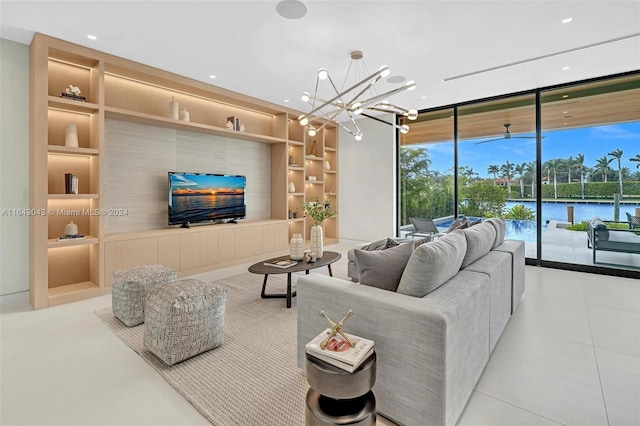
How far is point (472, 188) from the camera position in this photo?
575cm

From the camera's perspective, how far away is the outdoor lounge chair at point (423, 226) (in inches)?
232

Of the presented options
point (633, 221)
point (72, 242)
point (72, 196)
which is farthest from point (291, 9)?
point (633, 221)

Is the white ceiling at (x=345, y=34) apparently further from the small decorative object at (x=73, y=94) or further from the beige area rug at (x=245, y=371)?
the beige area rug at (x=245, y=371)

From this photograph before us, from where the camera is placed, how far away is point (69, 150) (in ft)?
11.4

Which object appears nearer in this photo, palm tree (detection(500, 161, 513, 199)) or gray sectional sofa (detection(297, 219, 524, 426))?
gray sectional sofa (detection(297, 219, 524, 426))

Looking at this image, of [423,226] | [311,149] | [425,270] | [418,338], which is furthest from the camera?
[311,149]

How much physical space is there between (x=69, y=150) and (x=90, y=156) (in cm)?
36

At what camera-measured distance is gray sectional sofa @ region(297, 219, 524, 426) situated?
147 cm

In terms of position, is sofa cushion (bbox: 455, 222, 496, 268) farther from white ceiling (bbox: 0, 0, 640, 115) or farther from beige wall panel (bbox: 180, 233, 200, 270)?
beige wall panel (bbox: 180, 233, 200, 270)

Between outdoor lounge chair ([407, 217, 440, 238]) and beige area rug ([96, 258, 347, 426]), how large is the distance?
142 inches

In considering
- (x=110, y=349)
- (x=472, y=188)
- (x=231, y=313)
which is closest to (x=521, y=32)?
(x=472, y=188)

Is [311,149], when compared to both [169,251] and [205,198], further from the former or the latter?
[169,251]

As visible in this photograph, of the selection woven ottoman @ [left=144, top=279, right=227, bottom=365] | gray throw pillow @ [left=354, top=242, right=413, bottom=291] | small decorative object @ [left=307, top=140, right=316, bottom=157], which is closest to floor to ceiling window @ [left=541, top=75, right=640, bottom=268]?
small decorative object @ [left=307, top=140, right=316, bottom=157]

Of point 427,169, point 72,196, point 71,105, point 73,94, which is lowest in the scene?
point 72,196
